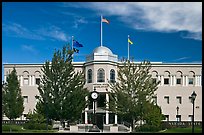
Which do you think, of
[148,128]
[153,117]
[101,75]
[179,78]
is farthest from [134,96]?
[179,78]

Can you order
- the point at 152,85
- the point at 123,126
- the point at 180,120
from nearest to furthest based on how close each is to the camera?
1. the point at 152,85
2. the point at 123,126
3. the point at 180,120

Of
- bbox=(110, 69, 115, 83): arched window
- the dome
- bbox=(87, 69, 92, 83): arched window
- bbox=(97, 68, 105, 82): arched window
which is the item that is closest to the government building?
the dome

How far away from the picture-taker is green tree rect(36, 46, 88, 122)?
3575 centimetres

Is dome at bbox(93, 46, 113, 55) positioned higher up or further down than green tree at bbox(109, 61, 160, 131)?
higher up

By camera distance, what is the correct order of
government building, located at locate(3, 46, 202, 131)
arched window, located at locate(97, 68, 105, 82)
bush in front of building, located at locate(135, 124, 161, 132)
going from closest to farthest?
bush in front of building, located at locate(135, 124, 161, 132), arched window, located at locate(97, 68, 105, 82), government building, located at locate(3, 46, 202, 131)

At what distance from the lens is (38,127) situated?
35219mm

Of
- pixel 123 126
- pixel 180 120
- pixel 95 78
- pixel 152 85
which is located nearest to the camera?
pixel 152 85

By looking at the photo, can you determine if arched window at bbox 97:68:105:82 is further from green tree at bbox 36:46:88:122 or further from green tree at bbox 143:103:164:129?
green tree at bbox 143:103:164:129

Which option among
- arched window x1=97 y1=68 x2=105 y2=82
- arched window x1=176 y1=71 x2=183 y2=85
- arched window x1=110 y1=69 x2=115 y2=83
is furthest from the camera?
arched window x1=176 y1=71 x2=183 y2=85

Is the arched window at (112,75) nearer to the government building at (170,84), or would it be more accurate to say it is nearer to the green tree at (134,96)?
the government building at (170,84)

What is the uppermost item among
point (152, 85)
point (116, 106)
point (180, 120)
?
point (152, 85)

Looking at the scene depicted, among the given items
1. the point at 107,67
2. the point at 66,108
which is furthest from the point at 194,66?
the point at 66,108

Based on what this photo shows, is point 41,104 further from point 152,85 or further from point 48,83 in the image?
point 152,85

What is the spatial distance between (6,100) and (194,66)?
29.9 m
